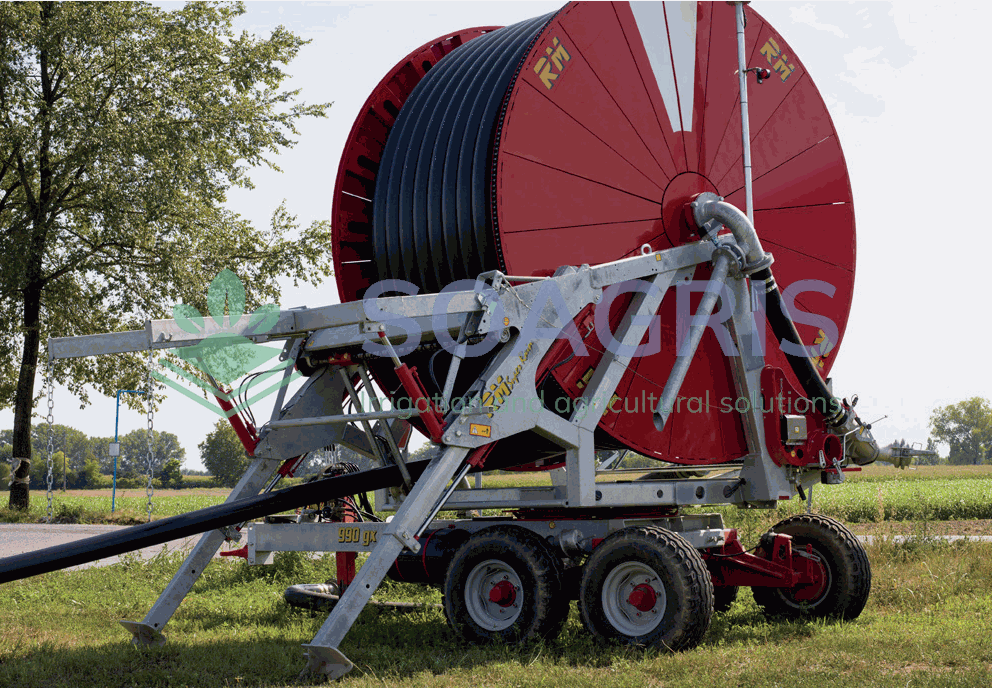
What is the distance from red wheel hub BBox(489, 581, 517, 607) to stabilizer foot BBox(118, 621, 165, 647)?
235 centimetres

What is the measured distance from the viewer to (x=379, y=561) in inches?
226

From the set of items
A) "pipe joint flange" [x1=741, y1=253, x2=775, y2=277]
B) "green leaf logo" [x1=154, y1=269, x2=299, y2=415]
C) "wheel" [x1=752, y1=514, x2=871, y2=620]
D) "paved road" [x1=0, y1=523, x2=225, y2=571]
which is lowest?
"paved road" [x1=0, y1=523, x2=225, y2=571]

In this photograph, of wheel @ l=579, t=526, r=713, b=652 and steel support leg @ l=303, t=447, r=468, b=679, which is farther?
wheel @ l=579, t=526, r=713, b=652

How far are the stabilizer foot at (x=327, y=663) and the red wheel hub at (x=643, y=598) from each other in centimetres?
189

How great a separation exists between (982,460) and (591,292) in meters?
116

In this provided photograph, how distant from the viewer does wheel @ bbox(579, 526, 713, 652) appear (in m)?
6.05

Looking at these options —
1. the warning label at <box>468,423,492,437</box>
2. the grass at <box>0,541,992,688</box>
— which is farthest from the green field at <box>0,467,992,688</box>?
the warning label at <box>468,423,492,437</box>

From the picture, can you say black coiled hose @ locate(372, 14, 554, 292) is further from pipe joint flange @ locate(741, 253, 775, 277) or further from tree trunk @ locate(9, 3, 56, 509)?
tree trunk @ locate(9, 3, 56, 509)

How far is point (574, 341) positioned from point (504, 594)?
6.29ft

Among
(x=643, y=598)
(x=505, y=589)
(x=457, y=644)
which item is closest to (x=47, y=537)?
(x=457, y=644)

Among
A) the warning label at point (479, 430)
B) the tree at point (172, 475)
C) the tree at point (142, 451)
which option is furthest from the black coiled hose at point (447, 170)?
the tree at point (142, 451)

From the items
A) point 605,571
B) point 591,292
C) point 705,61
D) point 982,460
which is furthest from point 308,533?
point 982,460

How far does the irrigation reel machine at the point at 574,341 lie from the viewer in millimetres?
6367

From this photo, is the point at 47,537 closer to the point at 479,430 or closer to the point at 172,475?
the point at 479,430
